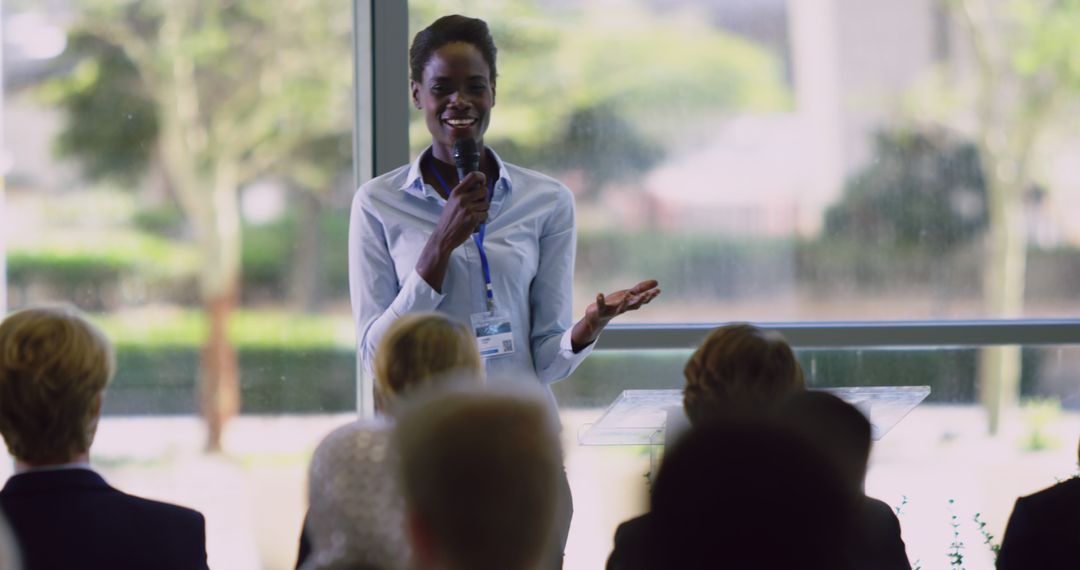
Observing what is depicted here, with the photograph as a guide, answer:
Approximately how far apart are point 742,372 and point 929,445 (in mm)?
2577

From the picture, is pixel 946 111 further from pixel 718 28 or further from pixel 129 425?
pixel 129 425

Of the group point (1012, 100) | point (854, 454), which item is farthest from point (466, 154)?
point (1012, 100)

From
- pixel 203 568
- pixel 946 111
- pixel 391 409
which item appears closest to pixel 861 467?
pixel 391 409

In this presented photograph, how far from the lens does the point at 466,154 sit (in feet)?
10.4

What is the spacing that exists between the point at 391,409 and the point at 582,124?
252 centimetres

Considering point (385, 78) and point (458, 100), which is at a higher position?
point (385, 78)

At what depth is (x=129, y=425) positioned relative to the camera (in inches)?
183

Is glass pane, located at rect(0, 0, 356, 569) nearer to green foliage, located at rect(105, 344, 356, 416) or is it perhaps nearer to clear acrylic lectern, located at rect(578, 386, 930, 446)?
green foliage, located at rect(105, 344, 356, 416)

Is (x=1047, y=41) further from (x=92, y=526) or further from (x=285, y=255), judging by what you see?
(x=92, y=526)

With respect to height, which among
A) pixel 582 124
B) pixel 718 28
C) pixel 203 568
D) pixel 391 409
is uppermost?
pixel 718 28

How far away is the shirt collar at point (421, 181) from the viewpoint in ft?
10.8

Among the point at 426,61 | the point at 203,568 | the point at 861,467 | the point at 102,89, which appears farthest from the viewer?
the point at 102,89

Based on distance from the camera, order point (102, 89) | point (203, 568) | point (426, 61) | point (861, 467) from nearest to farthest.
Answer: point (861, 467) < point (203, 568) < point (426, 61) < point (102, 89)

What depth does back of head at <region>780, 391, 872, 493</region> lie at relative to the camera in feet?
4.18
